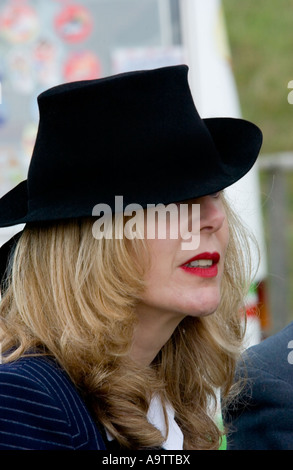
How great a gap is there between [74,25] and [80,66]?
8.5 inches

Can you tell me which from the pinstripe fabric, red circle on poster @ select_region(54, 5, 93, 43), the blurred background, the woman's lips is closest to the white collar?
the pinstripe fabric

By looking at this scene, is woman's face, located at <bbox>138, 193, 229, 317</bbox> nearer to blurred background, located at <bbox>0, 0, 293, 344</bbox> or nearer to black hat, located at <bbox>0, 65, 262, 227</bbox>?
black hat, located at <bbox>0, 65, 262, 227</bbox>

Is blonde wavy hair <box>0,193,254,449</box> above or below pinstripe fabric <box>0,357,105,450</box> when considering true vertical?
above

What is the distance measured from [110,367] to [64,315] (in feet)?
0.54

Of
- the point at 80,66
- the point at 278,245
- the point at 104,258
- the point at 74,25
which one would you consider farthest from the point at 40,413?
the point at 278,245

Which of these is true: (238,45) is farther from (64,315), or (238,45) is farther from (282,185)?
(64,315)

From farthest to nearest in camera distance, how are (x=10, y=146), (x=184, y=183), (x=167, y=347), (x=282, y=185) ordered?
(x=282, y=185)
(x=10, y=146)
(x=167, y=347)
(x=184, y=183)

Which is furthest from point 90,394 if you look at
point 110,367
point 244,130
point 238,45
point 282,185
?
point 238,45

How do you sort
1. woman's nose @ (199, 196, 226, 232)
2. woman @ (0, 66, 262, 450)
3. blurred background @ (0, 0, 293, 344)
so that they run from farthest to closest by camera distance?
blurred background @ (0, 0, 293, 344) < woman's nose @ (199, 196, 226, 232) < woman @ (0, 66, 262, 450)

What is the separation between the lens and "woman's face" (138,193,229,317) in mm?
1882

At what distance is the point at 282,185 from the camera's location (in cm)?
623

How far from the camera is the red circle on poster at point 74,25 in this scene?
4.20 meters

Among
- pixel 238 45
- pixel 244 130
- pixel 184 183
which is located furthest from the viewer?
pixel 238 45

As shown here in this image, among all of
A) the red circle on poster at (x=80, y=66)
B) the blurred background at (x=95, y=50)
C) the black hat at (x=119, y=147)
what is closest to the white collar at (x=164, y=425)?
the black hat at (x=119, y=147)
